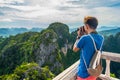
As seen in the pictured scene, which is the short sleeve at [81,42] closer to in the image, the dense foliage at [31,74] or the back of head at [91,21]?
the back of head at [91,21]

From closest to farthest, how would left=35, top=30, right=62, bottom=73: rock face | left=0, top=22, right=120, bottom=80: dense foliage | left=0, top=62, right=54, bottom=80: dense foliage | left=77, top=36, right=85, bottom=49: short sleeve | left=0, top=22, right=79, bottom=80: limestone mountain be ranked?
left=77, top=36, right=85, bottom=49: short sleeve → left=0, top=62, right=54, bottom=80: dense foliage → left=0, top=22, right=120, bottom=80: dense foliage → left=35, top=30, right=62, bottom=73: rock face → left=0, top=22, right=79, bottom=80: limestone mountain

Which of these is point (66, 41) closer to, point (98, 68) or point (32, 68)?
point (32, 68)

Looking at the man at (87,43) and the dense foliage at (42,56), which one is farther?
the dense foliage at (42,56)

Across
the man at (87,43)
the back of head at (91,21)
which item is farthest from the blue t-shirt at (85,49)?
the back of head at (91,21)

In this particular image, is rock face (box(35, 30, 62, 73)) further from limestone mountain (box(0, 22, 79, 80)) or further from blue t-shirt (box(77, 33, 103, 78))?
blue t-shirt (box(77, 33, 103, 78))

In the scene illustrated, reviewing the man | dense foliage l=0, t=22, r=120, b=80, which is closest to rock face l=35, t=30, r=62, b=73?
dense foliage l=0, t=22, r=120, b=80

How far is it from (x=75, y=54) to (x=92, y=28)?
182ft

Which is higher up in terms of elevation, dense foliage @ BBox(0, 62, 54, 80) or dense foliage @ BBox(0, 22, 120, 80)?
dense foliage @ BBox(0, 62, 54, 80)

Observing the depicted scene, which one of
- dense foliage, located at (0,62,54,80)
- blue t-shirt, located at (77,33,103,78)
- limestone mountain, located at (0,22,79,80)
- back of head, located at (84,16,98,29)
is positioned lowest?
limestone mountain, located at (0,22,79,80)

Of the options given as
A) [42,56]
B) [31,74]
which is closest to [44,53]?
[42,56]

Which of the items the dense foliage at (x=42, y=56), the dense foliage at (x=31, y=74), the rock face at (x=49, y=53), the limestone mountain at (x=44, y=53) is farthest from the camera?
the limestone mountain at (x=44, y=53)

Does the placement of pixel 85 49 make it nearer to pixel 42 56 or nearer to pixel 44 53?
pixel 42 56

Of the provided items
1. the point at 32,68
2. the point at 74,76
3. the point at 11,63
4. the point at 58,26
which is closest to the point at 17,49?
the point at 11,63

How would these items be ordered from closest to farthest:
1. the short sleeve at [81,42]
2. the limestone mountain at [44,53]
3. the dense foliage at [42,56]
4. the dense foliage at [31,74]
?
the short sleeve at [81,42], the dense foliage at [31,74], the dense foliage at [42,56], the limestone mountain at [44,53]
